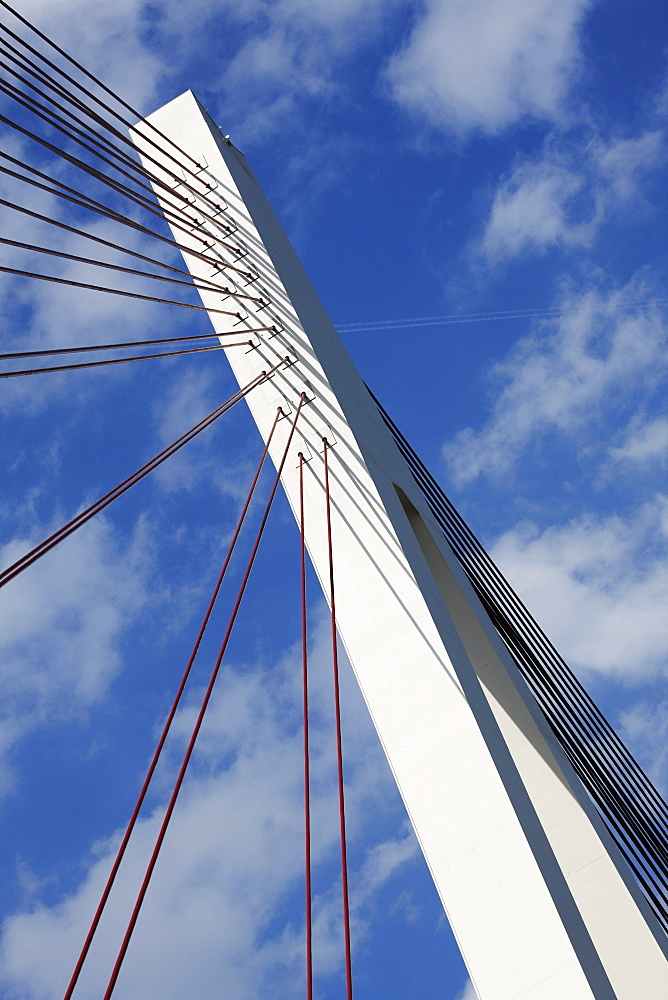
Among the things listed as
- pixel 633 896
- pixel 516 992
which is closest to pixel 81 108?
pixel 516 992

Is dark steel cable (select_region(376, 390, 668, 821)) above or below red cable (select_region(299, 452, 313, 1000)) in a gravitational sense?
above

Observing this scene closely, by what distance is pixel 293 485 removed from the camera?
8.99 metres

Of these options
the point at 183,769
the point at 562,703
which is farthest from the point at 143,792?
the point at 562,703

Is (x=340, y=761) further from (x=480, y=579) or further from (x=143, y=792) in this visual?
(x=480, y=579)

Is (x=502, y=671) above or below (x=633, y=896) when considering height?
above

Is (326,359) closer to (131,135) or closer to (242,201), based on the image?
(242,201)

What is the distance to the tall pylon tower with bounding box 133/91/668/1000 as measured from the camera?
6.82m

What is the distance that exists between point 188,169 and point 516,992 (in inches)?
287

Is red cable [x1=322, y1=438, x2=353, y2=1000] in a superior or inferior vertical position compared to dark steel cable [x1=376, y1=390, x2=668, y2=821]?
inferior

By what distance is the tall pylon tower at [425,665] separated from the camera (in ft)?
22.4

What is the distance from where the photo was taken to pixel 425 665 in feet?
25.4

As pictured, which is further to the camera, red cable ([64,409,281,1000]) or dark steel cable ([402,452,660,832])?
dark steel cable ([402,452,660,832])

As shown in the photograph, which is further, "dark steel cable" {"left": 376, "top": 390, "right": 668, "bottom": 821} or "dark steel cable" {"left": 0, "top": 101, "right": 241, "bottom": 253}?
"dark steel cable" {"left": 376, "top": 390, "right": 668, "bottom": 821}

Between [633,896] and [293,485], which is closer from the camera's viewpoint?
[293,485]
